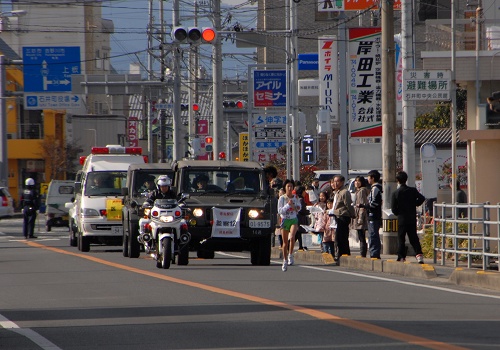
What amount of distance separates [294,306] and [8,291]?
512cm

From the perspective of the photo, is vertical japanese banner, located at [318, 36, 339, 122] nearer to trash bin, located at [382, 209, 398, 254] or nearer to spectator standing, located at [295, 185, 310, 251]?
spectator standing, located at [295, 185, 310, 251]

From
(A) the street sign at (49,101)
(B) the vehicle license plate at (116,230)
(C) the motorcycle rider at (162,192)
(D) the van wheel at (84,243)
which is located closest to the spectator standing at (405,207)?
(C) the motorcycle rider at (162,192)

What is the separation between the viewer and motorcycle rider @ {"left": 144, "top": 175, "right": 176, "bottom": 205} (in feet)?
67.2

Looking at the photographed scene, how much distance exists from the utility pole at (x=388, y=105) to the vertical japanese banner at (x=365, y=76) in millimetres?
6037

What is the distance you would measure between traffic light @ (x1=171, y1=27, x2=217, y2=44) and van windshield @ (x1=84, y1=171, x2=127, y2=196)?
389 centimetres

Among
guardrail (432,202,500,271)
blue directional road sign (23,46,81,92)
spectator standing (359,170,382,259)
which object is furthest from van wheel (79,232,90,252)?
blue directional road sign (23,46,81,92)

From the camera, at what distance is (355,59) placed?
28.5 m

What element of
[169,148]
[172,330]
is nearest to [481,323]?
[172,330]

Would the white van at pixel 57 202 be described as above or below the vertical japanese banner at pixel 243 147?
below

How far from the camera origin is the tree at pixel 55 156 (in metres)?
70.5

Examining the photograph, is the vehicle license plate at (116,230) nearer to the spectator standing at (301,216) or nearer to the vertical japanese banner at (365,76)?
the spectator standing at (301,216)

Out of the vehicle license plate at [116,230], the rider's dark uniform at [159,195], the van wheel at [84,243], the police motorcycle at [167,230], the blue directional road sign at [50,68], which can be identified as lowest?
the van wheel at [84,243]

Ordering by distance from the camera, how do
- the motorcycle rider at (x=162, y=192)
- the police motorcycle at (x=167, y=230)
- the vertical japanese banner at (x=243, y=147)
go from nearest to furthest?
1. the police motorcycle at (x=167, y=230)
2. the motorcycle rider at (x=162, y=192)
3. the vertical japanese banner at (x=243, y=147)

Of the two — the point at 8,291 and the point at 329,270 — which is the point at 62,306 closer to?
the point at 8,291
